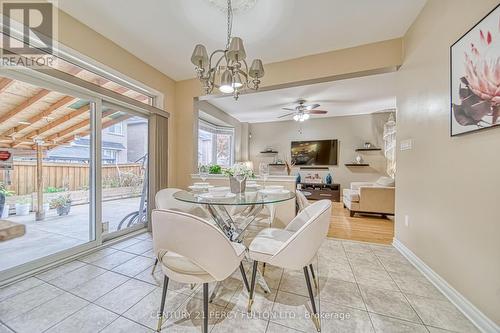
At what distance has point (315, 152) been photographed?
6637 mm

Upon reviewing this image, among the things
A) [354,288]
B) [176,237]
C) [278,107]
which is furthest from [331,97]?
[176,237]

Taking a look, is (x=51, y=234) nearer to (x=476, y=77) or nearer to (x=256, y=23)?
(x=256, y=23)

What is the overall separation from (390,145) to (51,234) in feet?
25.0

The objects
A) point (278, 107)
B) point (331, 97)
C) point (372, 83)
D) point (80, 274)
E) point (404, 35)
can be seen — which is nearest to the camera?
point (80, 274)

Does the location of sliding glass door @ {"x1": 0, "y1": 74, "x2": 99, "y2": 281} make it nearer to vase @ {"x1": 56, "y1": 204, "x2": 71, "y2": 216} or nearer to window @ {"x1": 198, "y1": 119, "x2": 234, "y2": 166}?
vase @ {"x1": 56, "y1": 204, "x2": 71, "y2": 216}

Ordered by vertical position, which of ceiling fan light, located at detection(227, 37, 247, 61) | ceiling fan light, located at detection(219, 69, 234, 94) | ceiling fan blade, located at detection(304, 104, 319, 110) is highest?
ceiling fan blade, located at detection(304, 104, 319, 110)

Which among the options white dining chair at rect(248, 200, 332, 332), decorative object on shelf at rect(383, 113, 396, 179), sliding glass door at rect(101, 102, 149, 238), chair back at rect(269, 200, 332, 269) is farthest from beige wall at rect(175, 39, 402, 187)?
decorative object on shelf at rect(383, 113, 396, 179)

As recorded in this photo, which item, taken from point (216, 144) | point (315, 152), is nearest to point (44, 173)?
point (216, 144)

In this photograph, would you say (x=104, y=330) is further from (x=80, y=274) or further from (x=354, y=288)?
(x=354, y=288)

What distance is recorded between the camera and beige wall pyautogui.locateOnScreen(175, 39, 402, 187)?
2.55 meters

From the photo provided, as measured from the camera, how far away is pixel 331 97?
15.3ft

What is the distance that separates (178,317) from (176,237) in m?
0.75

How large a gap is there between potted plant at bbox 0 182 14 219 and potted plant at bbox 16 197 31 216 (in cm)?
9

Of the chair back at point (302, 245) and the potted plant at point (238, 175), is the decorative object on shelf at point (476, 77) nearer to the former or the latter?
the chair back at point (302, 245)
